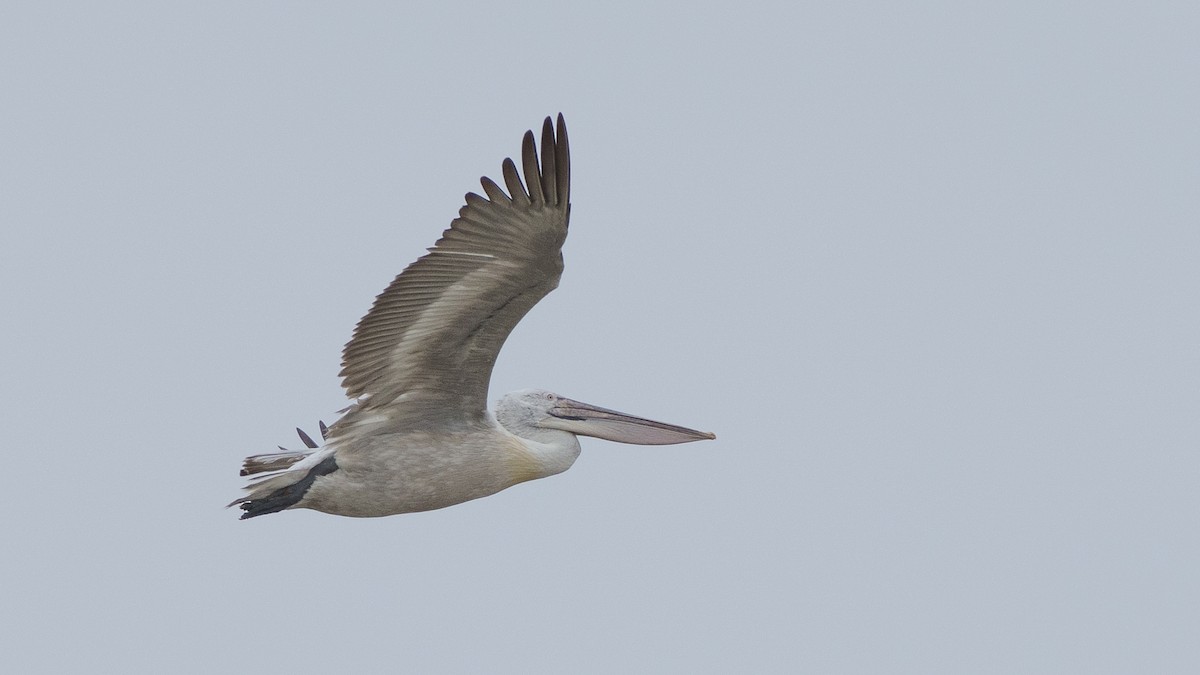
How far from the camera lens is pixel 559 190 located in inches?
404

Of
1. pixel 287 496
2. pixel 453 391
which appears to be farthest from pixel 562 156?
pixel 287 496

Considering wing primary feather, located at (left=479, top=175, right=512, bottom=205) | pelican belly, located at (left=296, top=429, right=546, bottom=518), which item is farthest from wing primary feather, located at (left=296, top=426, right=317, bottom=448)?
wing primary feather, located at (left=479, top=175, right=512, bottom=205)

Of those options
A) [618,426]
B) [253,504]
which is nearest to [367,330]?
[253,504]

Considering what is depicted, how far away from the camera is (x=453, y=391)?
36.8 ft

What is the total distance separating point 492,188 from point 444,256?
55 centimetres

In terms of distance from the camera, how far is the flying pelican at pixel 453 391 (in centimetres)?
1038

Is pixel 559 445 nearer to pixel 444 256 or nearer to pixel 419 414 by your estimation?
pixel 419 414

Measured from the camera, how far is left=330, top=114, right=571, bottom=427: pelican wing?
33.8 feet

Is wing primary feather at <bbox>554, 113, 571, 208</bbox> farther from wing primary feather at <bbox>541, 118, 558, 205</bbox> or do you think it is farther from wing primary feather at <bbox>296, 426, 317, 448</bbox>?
wing primary feather at <bbox>296, 426, 317, 448</bbox>

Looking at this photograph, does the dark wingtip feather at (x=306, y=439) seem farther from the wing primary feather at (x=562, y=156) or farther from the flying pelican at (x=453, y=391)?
the wing primary feather at (x=562, y=156)

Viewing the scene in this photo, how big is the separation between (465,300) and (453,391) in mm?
778

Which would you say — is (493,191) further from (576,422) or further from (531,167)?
(576,422)

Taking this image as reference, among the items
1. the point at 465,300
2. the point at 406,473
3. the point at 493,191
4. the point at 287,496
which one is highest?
the point at 493,191

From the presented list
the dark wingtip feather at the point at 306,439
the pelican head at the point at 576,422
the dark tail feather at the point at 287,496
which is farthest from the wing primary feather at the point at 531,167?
the dark wingtip feather at the point at 306,439
